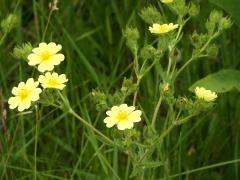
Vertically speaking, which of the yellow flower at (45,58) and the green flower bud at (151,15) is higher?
the green flower bud at (151,15)

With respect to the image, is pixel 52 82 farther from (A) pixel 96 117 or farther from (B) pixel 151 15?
(A) pixel 96 117

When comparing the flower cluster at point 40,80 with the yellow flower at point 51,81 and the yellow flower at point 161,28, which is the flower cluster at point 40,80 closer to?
the yellow flower at point 51,81

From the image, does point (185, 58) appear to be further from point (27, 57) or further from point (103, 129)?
point (27, 57)

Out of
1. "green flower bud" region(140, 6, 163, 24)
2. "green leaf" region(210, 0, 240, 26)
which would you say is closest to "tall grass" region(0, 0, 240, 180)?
"green flower bud" region(140, 6, 163, 24)

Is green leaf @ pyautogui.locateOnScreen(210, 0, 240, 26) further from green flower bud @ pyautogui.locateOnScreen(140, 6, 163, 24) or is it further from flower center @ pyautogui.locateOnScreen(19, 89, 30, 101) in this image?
flower center @ pyautogui.locateOnScreen(19, 89, 30, 101)

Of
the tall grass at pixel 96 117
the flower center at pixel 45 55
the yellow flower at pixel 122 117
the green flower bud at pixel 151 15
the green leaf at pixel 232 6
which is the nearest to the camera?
the yellow flower at pixel 122 117

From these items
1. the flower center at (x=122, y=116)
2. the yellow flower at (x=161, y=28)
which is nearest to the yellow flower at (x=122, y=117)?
the flower center at (x=122, y=116)
